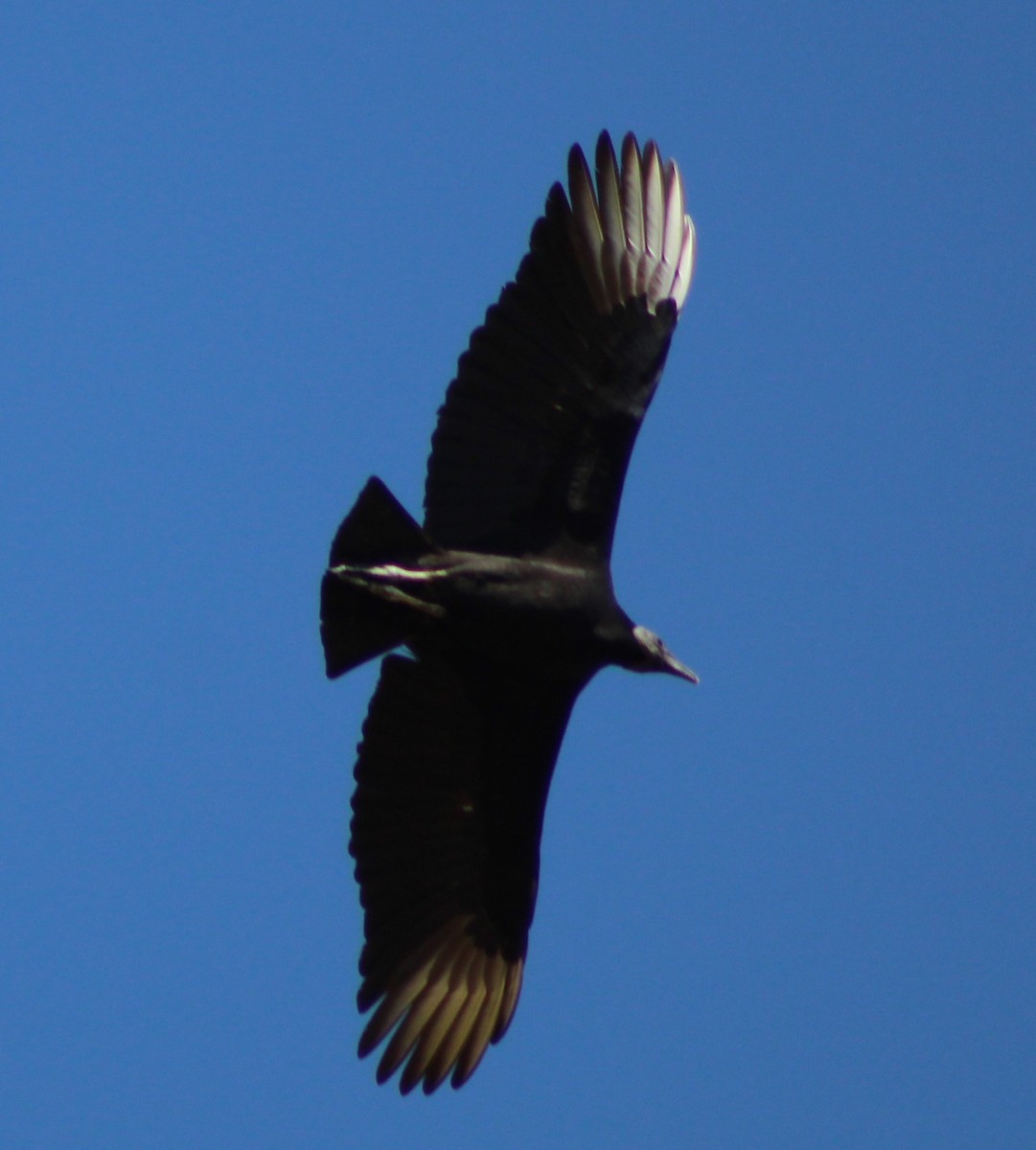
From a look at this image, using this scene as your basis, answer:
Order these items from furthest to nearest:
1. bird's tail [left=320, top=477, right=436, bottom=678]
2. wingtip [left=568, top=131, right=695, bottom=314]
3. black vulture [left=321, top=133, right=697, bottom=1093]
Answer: wingtip [left=568, top=131, right=695, bottom=314], black vulture [left=321, top=133, right=697, bottom=1093], bird's tail [left=320, top=477, right=436, bottom=678]

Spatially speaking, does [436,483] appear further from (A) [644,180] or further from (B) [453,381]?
(A) [644,180]

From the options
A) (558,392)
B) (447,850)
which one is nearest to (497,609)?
(558,392)

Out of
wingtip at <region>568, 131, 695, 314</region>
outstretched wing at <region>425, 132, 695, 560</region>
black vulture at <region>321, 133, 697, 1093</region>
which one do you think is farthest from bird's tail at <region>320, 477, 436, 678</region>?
wingtip at <region>568, 131, 695, 314</region>

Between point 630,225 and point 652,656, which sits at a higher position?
point 630,225

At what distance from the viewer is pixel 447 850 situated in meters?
7.48

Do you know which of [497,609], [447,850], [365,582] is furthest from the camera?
[447,850]

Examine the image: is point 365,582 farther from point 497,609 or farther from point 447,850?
point 447,850

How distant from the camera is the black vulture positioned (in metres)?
6.94

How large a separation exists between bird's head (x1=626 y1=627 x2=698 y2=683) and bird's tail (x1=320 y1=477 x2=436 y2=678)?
79 cm

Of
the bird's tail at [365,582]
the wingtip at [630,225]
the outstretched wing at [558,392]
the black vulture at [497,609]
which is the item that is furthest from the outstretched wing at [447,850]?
the wingtip at [630,225]

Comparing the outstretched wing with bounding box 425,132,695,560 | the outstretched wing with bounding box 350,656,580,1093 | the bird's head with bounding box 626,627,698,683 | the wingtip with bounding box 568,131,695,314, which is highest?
the wingtip with bounding box 568,131,695,314

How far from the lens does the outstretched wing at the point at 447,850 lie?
7.22 meters

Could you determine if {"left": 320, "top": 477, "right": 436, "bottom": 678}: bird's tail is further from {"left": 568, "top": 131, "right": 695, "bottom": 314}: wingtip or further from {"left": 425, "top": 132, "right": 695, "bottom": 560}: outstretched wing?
Answer: {"left": 568, "top": 131, "right": 695, "bottom": 314}: wingtip

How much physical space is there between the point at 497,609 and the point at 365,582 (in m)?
0.51
